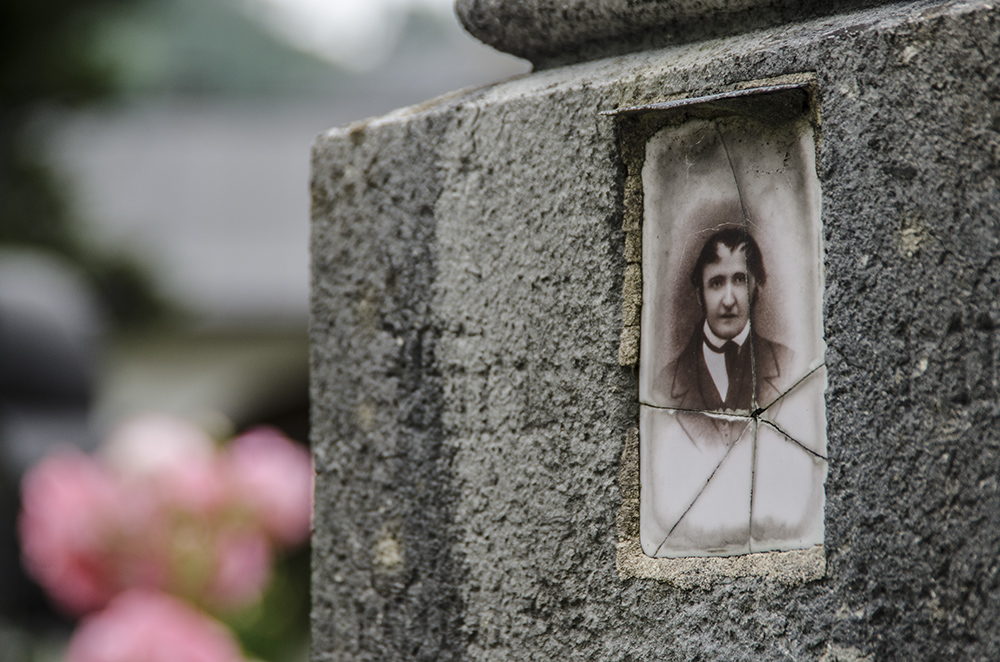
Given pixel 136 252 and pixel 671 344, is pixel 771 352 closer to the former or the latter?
pixel 671 344

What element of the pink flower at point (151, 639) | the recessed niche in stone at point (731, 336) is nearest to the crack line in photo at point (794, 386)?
the recessed niche in stone at point (731, 336)

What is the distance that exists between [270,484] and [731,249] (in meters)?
1.70

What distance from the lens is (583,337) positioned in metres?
0.73

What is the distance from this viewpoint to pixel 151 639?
163 centimetres

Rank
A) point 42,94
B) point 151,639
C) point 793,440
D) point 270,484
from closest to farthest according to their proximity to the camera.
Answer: point 793,440
point 151,639
point 270,484
point 42,94

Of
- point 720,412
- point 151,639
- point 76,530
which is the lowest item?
point 151,639

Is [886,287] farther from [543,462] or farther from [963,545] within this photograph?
[543,462]

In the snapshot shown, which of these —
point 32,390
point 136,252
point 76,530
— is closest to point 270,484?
point 76,530

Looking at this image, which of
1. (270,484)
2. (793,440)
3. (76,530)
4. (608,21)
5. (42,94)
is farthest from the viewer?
(42,94)

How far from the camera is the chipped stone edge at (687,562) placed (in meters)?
0.63

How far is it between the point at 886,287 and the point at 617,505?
25 centimetres

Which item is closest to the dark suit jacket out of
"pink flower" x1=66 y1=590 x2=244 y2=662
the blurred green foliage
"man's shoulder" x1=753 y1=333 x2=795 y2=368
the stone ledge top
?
"man's shoulder" x1=753 y1=333 x2=795 y2=368

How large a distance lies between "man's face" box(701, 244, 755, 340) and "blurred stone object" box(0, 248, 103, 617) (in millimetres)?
2299

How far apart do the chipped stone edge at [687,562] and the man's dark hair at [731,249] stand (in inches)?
5.2
